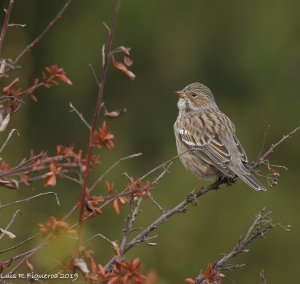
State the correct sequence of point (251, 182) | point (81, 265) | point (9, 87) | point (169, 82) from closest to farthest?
point (81, 265), point (9, 87), point (251, 182), point (169, 82)

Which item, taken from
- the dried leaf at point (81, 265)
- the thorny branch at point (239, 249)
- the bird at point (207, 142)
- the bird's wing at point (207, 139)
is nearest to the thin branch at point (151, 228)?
the thorny branch at point (239, 249)

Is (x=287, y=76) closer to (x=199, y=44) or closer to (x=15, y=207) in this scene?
(x=199, y=44)

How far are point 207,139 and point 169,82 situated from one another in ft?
16.2

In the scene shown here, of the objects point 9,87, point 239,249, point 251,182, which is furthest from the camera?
point 251,182

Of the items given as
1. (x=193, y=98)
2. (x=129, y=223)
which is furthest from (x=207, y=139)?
(x=129, y=223)

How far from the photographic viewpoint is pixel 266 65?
38.8 ft

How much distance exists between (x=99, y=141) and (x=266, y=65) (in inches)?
359

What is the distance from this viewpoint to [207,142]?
706 centimetres

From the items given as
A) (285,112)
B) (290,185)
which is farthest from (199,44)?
(290,185)

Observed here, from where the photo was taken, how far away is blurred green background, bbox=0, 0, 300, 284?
35.4 ft

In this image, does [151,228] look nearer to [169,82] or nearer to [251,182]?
[251,182]

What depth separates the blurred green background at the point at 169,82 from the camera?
10.8 metres

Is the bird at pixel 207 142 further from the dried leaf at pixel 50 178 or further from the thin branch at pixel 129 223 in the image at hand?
the dried leaf at pixel 50 178

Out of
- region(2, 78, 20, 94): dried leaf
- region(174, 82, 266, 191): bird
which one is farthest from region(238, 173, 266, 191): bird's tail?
region(2, 78, 20, 94): dried leaf
